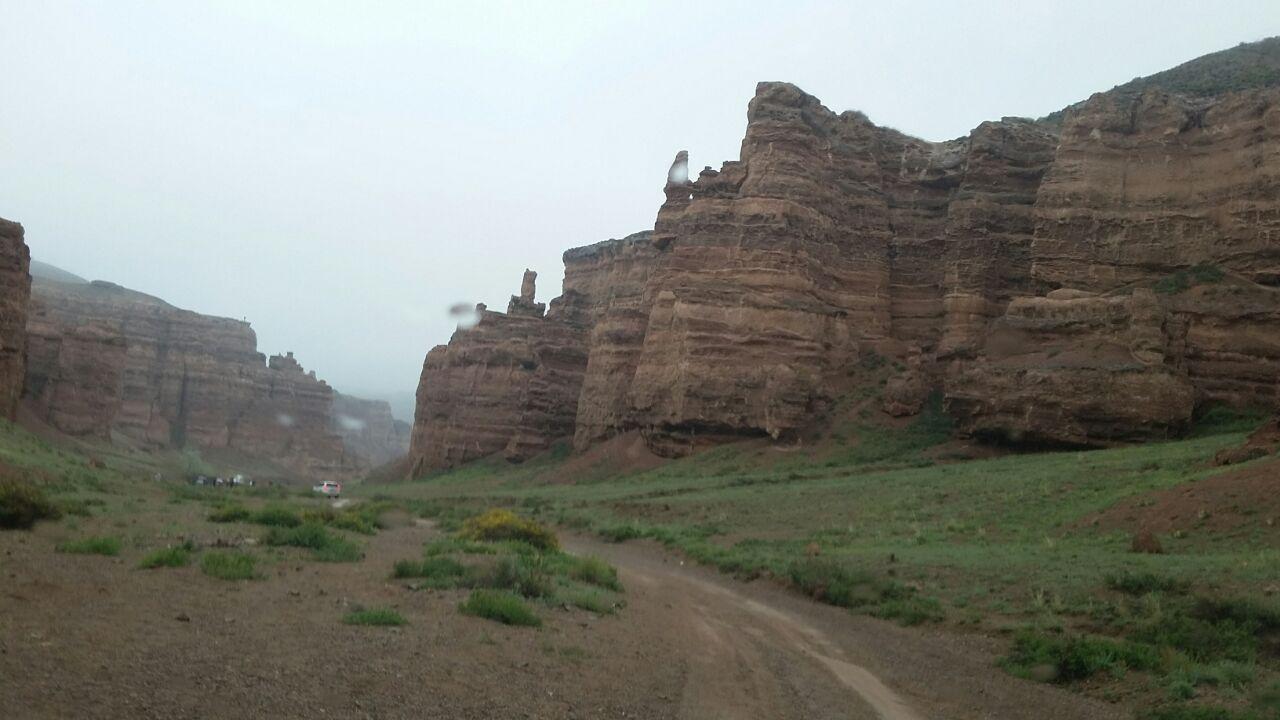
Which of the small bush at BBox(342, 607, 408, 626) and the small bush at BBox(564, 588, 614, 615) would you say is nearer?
the small bush at BBox(342, 607, 408, 626)

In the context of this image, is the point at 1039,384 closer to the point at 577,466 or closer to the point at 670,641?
the point at 577,466

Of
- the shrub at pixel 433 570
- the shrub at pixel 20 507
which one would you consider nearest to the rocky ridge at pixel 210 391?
the shrub at pixel 20 507

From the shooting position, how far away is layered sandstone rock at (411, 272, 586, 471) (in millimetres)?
66812

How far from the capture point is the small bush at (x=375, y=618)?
10.0 meters

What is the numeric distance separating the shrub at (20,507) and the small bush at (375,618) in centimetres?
902

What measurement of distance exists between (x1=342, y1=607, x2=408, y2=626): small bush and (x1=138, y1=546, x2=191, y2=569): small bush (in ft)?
13.2

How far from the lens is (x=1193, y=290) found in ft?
128

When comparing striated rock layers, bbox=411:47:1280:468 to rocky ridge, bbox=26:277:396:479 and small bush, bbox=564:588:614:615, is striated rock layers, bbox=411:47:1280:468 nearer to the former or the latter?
small bush, bbox=564:588:614:615

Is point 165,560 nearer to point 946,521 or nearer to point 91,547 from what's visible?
point 91,547

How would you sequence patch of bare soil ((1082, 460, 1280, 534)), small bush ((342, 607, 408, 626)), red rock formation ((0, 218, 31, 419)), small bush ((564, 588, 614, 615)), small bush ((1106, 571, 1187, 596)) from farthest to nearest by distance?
red rock formation ((0, 218, 31, 419)), patch of bare soil ((1082, 460, 1280, 534)), small bush ((564, 588, 614, 615)), small bush ((1106, 571, 1187, 596)), small bush ((342, 607, 408, 626))

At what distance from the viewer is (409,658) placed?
8.59 metres

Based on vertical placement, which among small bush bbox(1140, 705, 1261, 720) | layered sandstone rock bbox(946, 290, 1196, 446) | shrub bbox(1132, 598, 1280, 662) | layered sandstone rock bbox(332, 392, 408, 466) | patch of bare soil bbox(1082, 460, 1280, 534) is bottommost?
layered sandstone rock bbox(332, 392, 408, 466)

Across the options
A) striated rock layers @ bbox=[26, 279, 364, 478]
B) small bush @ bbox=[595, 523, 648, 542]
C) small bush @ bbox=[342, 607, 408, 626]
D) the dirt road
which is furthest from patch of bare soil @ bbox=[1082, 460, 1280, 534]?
striated rock layers @ bbox=[26, 279, 364, 478]

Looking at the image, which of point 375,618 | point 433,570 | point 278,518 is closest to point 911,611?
point 433,570
